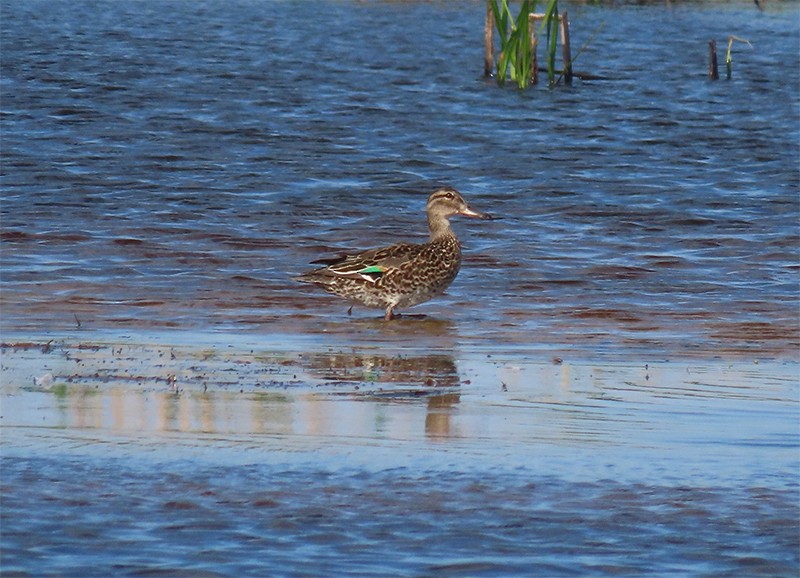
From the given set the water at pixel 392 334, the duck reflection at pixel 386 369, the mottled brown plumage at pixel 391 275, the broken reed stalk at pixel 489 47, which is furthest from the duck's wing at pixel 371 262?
the broken reed stalk at pixel 489 47

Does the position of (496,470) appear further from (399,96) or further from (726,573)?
(399,96)

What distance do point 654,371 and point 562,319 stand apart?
2.20 m

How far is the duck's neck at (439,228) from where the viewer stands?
39.8 feet

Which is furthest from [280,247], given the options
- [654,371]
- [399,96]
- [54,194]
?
[399,96]

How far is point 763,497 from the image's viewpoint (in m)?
6.16

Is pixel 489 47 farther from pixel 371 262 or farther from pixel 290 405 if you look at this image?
pixel 290 405

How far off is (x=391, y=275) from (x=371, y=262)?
0.22 m

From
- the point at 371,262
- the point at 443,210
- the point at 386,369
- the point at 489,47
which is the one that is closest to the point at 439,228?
the point at 443,210

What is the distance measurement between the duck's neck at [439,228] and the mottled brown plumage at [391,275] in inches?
11.5

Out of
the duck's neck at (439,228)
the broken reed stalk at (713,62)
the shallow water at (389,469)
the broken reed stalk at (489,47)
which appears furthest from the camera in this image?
the broken reed stalk at (713,62)

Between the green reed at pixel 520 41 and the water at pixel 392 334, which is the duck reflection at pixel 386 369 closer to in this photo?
the water at pixel 392 334

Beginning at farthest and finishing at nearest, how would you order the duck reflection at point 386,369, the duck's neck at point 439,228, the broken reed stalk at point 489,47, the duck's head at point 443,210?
the broken reed stalk at point 489,47 < the duck's head at point 443,210 < the duck's neck at point 439,228 < the duck reflection at point 386,369

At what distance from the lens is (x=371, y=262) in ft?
37.7

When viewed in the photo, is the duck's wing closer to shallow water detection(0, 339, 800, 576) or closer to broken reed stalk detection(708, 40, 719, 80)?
shallow water detection(0, 339, 800, 576)
